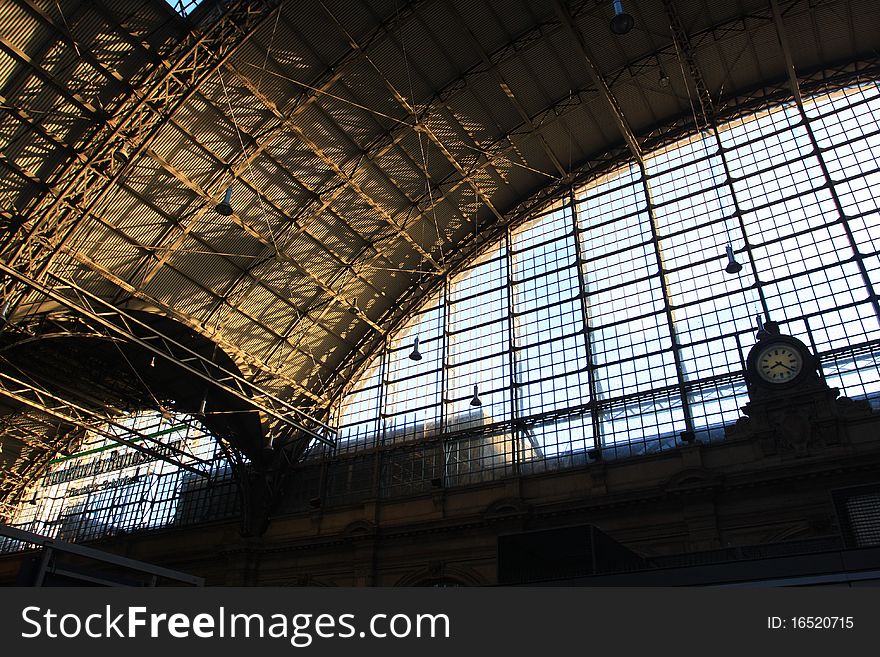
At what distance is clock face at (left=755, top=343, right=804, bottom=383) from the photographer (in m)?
25.1

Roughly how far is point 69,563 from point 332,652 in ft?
37.7

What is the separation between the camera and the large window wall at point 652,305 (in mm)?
27266

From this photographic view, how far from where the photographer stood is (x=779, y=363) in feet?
83.5

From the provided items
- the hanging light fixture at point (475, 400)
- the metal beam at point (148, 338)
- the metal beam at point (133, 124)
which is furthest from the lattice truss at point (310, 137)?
the hanging light fixture at point (475, 400)

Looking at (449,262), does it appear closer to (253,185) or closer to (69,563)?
(253,185)

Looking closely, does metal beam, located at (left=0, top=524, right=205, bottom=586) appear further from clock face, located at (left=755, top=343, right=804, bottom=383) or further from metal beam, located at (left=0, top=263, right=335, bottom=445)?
clock face, located at (left=755, top=343, right=804, bottom=383)

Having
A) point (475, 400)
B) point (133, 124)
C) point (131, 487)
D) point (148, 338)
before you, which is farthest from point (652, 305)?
point (131, 487)

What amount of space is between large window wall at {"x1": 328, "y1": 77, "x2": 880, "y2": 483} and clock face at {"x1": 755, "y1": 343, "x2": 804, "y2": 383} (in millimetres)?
1257

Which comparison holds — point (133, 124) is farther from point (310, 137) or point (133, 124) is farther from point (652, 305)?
point (652, 305)

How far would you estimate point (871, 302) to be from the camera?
25812 mm

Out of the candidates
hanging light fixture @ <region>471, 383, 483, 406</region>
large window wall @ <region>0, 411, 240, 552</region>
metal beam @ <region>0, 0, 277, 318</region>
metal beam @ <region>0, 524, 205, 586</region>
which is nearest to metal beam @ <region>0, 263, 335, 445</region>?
metal beam @ <region>0, 0, 277, 318</region>

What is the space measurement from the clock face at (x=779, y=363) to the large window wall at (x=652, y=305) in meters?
1.26

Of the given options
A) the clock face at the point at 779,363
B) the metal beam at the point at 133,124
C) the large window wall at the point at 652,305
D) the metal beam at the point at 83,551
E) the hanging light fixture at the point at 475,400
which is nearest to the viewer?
the metal beam at the point at 83,551

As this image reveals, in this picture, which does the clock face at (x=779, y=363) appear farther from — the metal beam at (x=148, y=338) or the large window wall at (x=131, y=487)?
the large window wall at (x=131, y=487)
